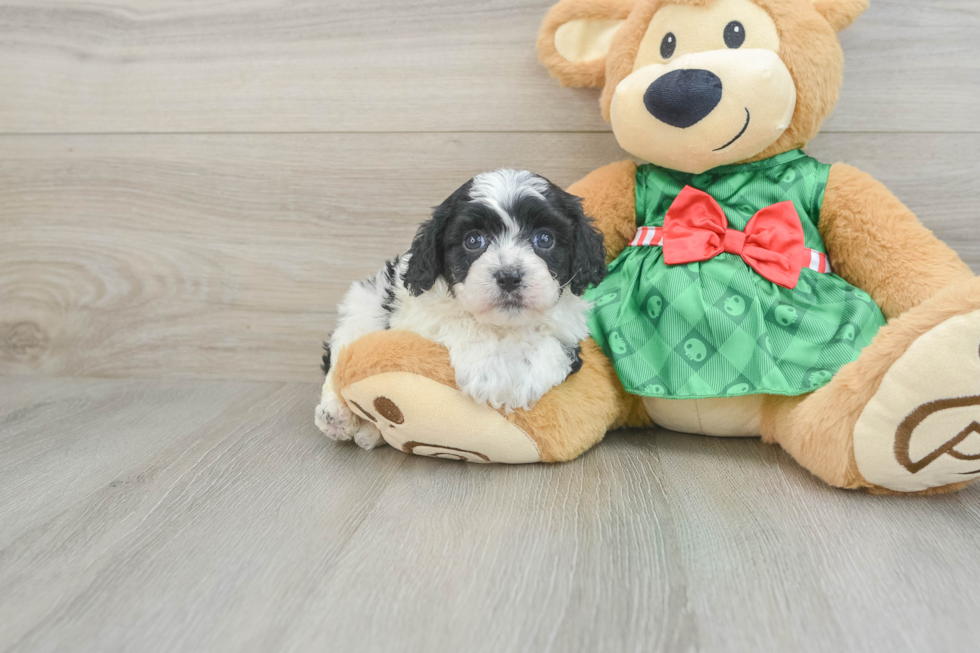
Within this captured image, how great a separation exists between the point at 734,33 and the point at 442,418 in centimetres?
91

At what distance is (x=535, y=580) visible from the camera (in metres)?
0.88

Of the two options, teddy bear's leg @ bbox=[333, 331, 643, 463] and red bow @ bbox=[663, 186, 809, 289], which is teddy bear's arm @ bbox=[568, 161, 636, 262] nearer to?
red bow @ bbox=[663, 186, 809, 289]

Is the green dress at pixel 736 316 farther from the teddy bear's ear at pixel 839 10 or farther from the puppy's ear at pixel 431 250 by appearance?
the puppy's ear at pixel 431 250

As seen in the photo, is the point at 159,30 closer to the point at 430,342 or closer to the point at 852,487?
the point at 430,342

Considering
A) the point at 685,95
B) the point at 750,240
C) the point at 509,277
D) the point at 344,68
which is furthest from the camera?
the point at 344,68

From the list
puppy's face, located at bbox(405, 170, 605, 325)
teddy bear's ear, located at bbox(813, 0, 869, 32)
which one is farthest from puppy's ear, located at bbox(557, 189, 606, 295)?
teddy bear's ear, located at bbox(813, 0, 869, 32)

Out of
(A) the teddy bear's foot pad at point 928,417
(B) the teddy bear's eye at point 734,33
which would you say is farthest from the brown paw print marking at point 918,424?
(B) the teddy bear's eye at point 734,33

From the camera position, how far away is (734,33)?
49.3 inches

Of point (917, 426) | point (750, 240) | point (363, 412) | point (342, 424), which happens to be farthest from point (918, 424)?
point (342, 424)

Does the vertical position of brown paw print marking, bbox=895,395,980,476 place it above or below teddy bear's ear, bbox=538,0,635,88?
below

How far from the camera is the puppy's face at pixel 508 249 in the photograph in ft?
3.69

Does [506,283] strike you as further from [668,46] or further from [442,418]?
[668,46]

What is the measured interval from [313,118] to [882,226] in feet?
4.53

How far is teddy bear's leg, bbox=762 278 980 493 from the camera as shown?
0.97 m
